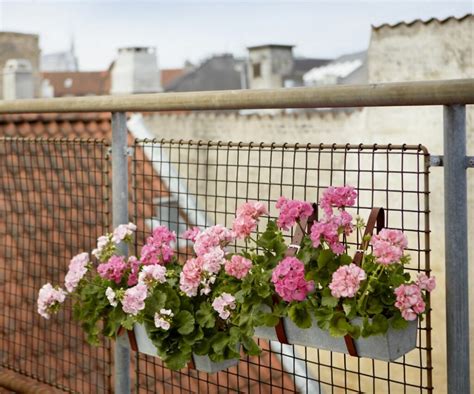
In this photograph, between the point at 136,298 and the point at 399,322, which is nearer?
the point at 399,322

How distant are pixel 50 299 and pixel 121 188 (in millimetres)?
334

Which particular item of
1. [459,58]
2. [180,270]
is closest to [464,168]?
[180,270]

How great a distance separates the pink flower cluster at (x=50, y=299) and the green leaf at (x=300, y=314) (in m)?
0.72

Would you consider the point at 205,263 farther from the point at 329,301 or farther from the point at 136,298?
the point at 329,301

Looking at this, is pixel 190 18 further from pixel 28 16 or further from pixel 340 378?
pixel 340 378

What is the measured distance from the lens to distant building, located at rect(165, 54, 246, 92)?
99.1 feet

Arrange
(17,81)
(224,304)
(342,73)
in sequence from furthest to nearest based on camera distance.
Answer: (342,73) < (17,81) < (224,304)

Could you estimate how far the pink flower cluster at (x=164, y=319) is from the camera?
6.03 feet

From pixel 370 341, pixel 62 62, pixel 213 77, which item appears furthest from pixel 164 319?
pixel 62 62

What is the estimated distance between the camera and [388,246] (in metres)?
1.57

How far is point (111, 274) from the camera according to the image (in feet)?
6.51

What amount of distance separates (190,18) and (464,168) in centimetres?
3323

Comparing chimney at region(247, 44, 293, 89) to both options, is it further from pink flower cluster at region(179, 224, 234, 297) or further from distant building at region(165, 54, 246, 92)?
pink flower cluster at region(179, 224, 234, 297)

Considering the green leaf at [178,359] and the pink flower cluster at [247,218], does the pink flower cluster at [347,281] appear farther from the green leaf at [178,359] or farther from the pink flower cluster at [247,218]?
the green leaf at [178,359]
